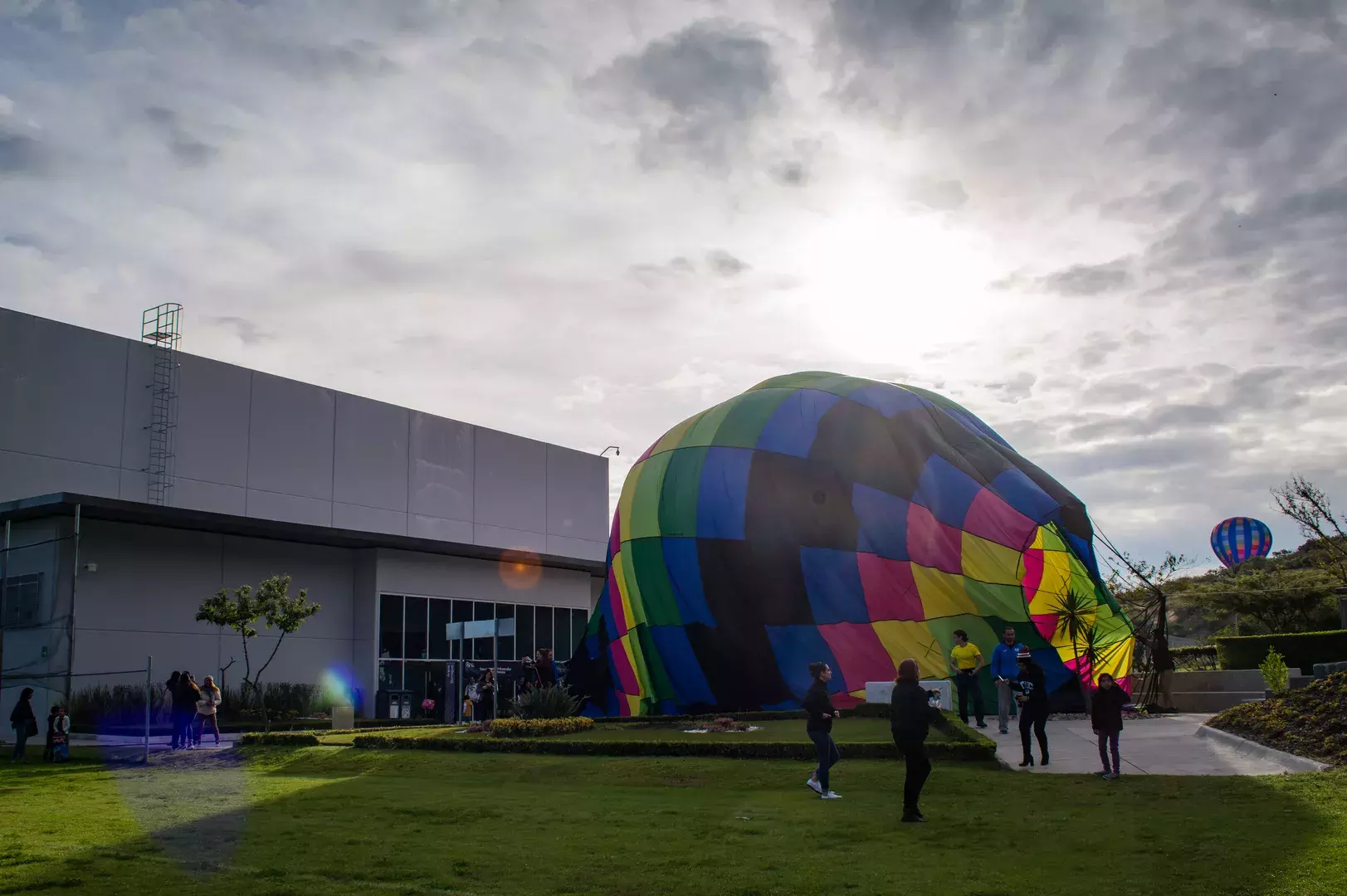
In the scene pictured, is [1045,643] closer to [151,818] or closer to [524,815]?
[524,815]

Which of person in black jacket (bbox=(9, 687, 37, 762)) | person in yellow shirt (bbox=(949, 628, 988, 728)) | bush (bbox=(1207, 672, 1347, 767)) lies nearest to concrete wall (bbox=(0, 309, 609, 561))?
person in black jacket (bbox=(9, 687, 37, 762))

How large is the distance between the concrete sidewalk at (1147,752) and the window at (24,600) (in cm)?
2516

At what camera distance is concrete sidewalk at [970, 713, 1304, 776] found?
51.2 feet

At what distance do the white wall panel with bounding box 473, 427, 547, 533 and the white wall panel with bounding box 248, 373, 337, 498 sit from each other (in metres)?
8.12

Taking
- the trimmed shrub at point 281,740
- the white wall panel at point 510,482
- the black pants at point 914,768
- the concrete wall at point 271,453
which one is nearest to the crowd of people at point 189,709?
the trimmed shrub at point 281,740

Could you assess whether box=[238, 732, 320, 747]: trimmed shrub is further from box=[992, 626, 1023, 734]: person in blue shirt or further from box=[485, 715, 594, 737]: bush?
box=[992, 626, 1023, 734]: person in blue shirt

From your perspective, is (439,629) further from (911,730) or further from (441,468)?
(911,730)

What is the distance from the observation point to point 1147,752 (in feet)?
58.2

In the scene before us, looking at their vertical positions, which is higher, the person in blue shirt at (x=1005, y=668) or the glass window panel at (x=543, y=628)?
the glass window panel at (x=543, y=628)

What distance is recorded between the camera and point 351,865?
10.2 meters

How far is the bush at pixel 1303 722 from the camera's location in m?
15.6

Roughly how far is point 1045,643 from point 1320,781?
1205cm

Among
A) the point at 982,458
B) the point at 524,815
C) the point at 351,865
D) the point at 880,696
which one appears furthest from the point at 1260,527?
the point at 351,865

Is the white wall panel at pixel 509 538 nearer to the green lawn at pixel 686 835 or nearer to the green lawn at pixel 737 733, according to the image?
the green lawn at pixel 737 733
